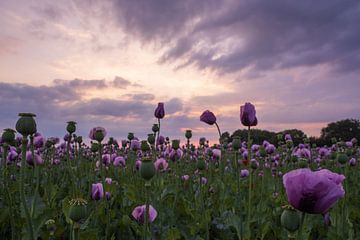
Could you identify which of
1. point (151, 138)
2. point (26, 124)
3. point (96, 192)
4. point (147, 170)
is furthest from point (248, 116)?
point (151, 138)

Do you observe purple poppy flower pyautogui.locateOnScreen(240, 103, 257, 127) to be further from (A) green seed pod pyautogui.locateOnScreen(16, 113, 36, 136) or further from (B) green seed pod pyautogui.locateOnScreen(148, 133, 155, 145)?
(B) green seed pod pyautogui.locateOnScreen(148, 133, 155, 145)

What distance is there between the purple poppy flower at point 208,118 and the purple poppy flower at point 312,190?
2411mm

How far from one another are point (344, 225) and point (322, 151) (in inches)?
224

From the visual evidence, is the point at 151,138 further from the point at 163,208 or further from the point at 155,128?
the point at 163,208

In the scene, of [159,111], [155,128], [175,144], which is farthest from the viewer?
[175,144]

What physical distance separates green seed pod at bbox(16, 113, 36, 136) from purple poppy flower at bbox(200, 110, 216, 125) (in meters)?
2.02

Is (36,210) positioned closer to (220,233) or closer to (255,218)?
(220,233)

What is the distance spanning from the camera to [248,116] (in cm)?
291

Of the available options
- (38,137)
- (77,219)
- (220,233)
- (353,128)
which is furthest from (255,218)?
(353,128)

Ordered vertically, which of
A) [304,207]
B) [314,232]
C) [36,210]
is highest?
[304,207]

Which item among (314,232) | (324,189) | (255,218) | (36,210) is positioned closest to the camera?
(324,189)

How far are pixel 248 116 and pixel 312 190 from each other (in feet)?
4.72

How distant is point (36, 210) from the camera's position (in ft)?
9.73

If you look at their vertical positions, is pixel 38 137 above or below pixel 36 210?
above
